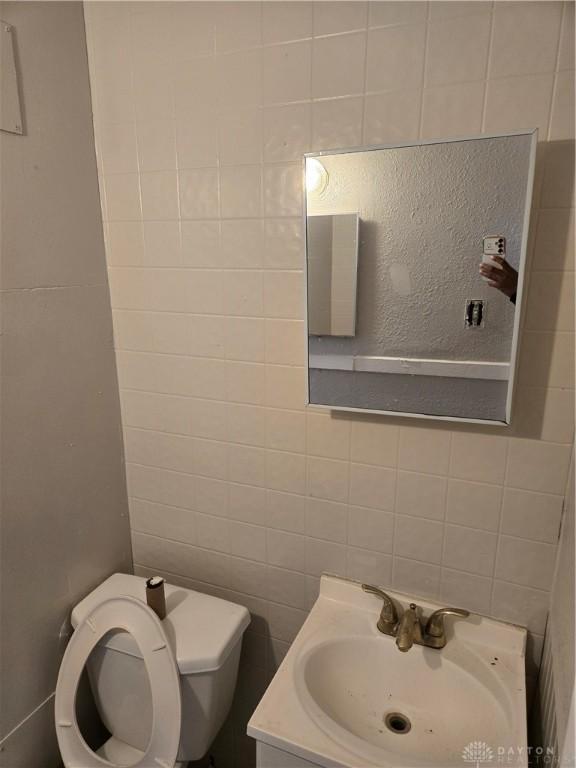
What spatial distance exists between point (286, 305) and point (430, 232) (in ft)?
1.16

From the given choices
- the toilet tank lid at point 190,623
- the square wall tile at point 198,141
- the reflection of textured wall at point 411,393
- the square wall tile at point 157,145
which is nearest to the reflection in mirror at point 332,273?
the reflection of textured wall at point 411,393

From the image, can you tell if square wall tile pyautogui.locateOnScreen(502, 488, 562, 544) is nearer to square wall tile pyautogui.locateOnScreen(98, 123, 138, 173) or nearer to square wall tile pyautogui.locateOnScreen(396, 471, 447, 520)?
square wall tile pyautogui.locateOnScreen(396, 471, 447, 520)

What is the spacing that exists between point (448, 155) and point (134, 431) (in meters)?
1.06

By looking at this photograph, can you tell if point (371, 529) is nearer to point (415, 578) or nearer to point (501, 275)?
point (415, 578)

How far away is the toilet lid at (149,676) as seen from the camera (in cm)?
108

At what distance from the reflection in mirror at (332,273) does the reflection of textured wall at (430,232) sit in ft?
0.07

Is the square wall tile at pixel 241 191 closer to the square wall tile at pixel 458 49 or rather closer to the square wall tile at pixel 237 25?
the square wall tile at pixel 237 25

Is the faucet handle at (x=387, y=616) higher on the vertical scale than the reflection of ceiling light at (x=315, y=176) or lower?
lower

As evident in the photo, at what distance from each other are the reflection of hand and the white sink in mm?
733

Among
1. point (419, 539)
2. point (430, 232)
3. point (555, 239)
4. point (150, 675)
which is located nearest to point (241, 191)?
point (430, 232)

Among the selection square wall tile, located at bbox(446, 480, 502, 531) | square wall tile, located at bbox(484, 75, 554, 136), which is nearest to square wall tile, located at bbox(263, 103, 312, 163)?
square wall tile, located at bbox(484, 75, 554, 136)

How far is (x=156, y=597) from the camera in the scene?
1182mm

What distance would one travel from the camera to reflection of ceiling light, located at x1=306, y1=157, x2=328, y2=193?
100 cm

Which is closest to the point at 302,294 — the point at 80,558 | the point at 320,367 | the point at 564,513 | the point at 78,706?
the point at 320,367
